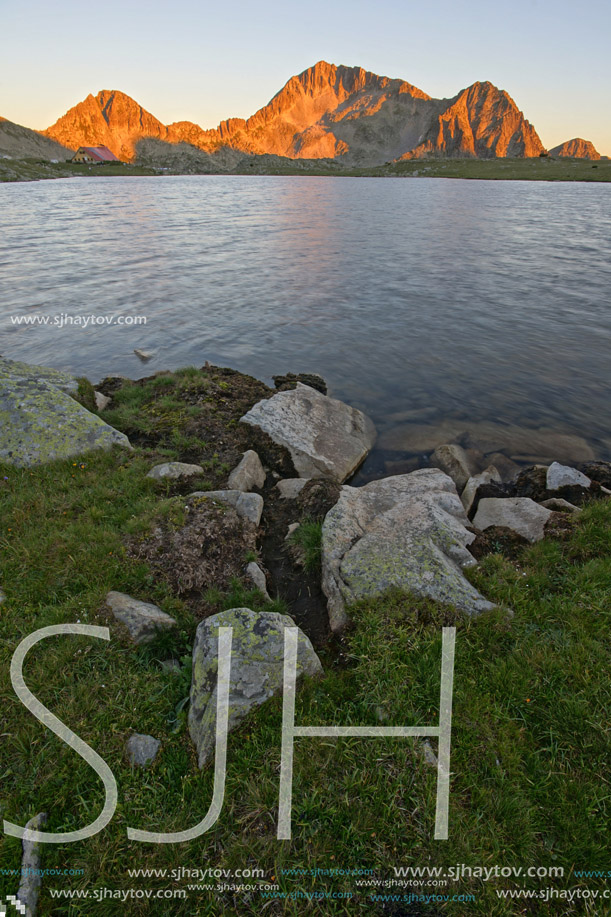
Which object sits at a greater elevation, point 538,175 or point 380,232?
point 538,175

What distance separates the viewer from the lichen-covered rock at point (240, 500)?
25.2 ft

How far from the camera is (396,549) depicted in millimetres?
6684

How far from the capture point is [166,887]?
11.8ft

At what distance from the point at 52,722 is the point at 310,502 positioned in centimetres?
500

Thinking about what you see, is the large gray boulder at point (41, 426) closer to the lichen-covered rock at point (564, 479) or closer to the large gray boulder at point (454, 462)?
the large gray boulder at point (454, 462)

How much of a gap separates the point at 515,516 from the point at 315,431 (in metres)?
4.92

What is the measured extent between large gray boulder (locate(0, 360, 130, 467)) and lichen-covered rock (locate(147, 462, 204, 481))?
123 centimetres

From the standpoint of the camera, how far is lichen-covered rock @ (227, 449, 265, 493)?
8.74 metres

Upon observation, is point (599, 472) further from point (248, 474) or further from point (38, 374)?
point (38, 374)

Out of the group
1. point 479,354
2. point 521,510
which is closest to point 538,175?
point 479,354

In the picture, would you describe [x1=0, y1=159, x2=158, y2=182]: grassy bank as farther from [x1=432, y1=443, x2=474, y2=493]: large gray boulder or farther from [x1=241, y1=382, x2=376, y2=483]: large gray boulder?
[x1=432, y1=443, x2=474, y2=493]: large gray boulder

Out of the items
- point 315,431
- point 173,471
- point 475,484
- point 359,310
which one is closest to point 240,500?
point 173,471

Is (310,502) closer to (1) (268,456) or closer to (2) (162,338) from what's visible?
(1) (268,456)

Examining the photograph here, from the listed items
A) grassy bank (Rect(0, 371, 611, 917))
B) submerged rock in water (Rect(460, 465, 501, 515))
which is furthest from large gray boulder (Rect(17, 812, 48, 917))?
submerged rock in water (Rect(460, 465, 501, 515))
